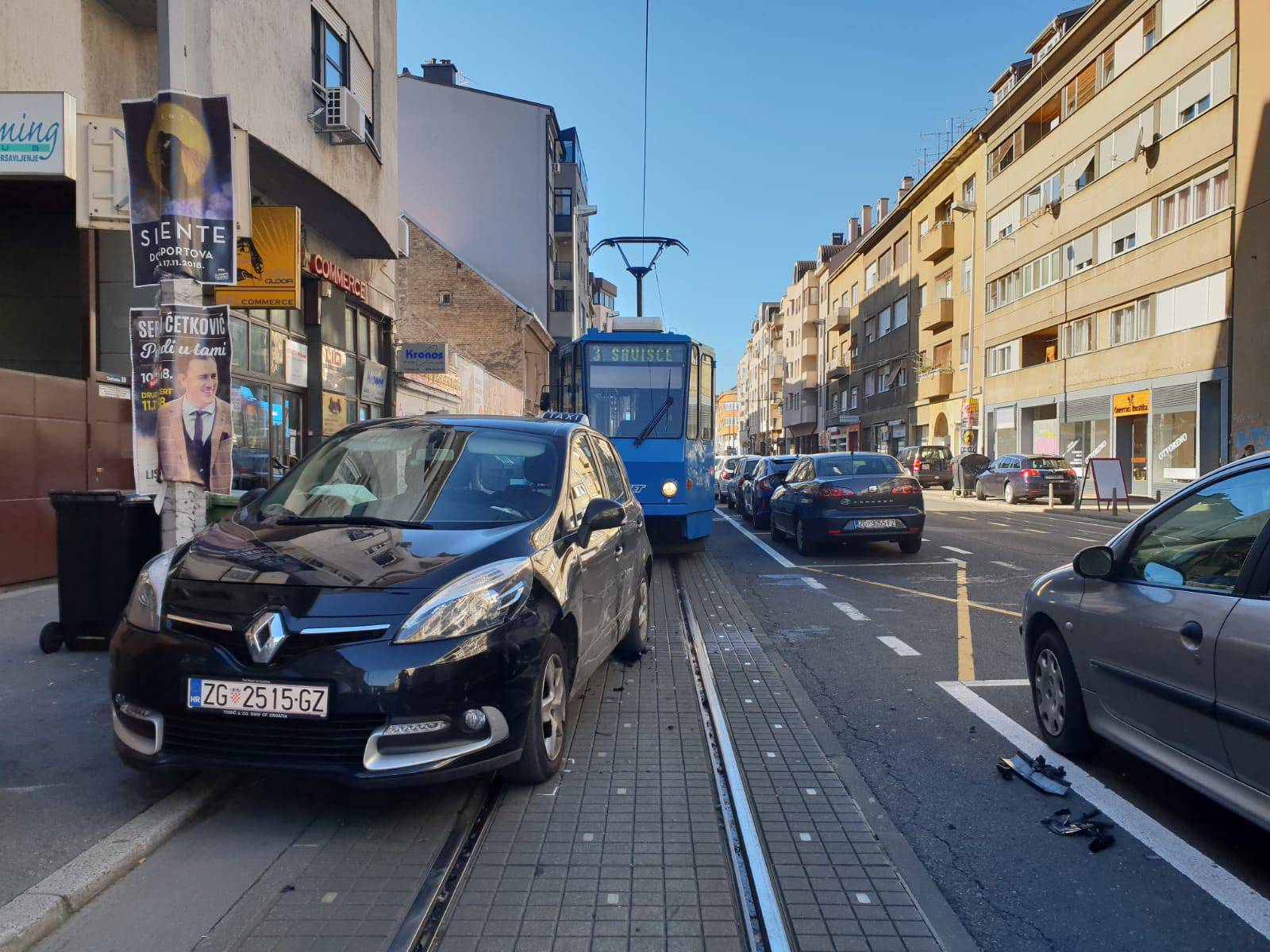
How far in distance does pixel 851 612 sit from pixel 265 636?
6.60 meters

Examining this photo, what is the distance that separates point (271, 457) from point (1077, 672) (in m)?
12.8

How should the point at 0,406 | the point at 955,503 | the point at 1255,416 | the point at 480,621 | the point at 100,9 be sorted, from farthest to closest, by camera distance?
Result: the point at 955,503, the point at 1255,416, the point at 100,9, the point at 0,406, the point at 480,621

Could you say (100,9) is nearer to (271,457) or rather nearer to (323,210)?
(323,210)

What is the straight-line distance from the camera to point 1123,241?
30.5m

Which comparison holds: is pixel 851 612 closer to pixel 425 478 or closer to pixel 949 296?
pixel 425 478

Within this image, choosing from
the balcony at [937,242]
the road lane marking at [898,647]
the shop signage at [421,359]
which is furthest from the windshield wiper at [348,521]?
the balcony at [937,242]

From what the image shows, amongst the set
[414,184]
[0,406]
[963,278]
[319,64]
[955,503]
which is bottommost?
[955,503]

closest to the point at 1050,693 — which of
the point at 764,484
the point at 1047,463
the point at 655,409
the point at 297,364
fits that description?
the point at 655,409

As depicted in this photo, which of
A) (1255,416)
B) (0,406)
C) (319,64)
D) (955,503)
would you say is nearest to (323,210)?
(319,64)

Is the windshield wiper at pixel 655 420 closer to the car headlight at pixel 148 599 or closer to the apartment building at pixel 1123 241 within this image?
the car headlight at pixel 148 599

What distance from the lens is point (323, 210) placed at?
1430cm

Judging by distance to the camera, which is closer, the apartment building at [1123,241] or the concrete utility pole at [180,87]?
the concrete utility pole at [180,87]

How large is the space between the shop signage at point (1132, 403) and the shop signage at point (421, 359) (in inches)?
865

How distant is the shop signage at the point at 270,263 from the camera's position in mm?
12320
